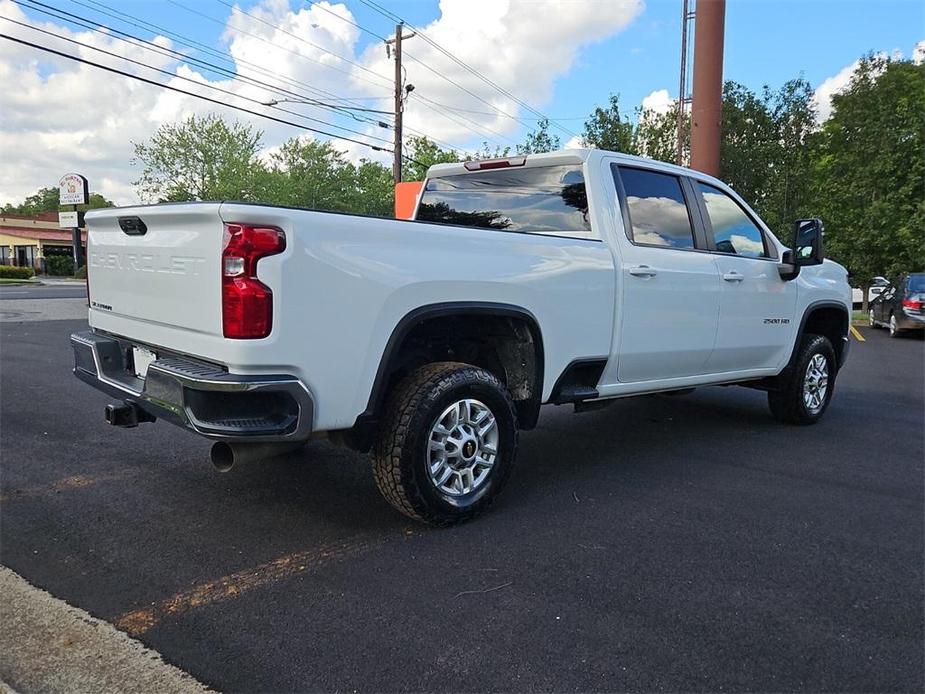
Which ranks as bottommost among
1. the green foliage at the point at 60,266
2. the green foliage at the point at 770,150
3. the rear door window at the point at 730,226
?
the green foliage at the point at 60,266

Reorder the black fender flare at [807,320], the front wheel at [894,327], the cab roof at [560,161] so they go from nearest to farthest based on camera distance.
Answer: the cab roof at [560,161], the black fender flare at [807,320], the front wheel at [894,327]

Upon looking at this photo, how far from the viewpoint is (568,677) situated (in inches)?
94.0

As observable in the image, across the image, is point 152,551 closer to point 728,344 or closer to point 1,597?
point 1,597

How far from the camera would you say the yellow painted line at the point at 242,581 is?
2.73 metres

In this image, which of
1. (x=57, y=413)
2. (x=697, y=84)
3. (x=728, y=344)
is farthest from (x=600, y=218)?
(x=697, y=84)

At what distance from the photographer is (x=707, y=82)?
15180 millimetres

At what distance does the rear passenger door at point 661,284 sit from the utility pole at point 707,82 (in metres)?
11.0

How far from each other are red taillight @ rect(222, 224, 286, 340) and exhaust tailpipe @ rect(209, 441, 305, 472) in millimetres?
524

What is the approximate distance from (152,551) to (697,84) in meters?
15.2

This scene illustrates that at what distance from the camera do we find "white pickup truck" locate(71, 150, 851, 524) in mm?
2930

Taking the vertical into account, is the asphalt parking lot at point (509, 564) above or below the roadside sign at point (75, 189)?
below

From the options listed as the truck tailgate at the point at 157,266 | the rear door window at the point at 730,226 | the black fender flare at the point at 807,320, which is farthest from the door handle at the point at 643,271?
the truck tailgate at the point at 157,266

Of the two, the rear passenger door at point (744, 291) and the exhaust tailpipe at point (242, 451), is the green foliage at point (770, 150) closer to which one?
the rear passenger door at point (744, 291)

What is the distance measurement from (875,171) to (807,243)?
18964mm
